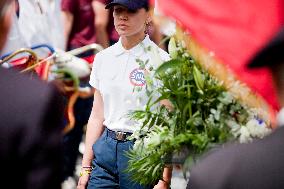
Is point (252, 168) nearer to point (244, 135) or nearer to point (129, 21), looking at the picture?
point (244, 135)

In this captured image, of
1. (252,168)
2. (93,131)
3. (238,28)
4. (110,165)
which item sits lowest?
(110,165)

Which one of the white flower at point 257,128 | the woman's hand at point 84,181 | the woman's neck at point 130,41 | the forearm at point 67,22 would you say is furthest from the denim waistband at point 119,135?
the forearm at point 67,22

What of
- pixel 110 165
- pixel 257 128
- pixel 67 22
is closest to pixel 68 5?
pixel 67 22

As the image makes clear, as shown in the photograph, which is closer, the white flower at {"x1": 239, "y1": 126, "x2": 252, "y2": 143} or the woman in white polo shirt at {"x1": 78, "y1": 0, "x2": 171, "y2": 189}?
the white flower at {"x1": 239, "y1": 126, "x2": 252, "y2": 143}

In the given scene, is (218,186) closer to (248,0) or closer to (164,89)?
(248,0)

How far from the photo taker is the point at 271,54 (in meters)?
3.04

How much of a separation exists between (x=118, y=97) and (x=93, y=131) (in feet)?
1.35

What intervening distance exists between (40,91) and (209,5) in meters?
1.37

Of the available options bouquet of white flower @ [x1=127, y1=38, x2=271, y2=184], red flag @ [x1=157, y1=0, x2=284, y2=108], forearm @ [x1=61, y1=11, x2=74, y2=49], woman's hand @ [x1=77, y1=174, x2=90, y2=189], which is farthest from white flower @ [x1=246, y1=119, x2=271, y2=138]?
forearm @ [x1=61, y1=11, x2=74, y2=49]

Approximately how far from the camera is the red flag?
4.03 metres

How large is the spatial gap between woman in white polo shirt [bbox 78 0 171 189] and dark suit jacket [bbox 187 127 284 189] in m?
2.29

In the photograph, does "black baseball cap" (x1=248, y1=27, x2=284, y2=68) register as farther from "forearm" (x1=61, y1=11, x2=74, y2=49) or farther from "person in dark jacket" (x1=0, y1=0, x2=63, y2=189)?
"forearm" (x1=61, y1=11, x2=74, y2=49)

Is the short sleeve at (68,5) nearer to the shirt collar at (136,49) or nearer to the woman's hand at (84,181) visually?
the shirt collar at (136,49)

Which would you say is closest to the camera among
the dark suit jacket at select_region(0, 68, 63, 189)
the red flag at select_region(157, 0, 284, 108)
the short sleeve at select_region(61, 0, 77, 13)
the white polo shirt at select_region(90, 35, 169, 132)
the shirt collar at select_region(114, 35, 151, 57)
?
the dark suit jacket at select_region(0, 68, 63, 189)
